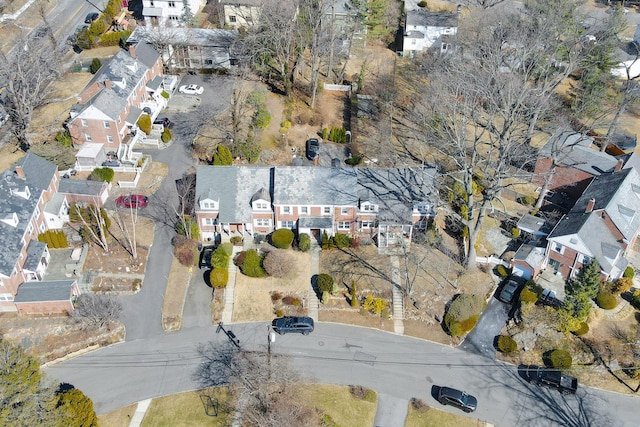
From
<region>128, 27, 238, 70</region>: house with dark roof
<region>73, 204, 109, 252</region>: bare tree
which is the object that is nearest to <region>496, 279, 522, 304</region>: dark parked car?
<region>73, 204, 109, 252</region>: bare tree

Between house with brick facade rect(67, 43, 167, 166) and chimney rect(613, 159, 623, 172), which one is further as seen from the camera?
house with brick facade rect(67, 43, 167, 166)

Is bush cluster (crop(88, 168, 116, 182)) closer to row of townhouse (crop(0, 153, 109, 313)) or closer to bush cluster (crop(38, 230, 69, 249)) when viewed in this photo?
row of townhouse (crop(0, 153, 109, 313))

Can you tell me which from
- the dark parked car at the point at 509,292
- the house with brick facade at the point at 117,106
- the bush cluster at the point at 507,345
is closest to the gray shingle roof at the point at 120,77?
the house with brick facade at the point at 117,106

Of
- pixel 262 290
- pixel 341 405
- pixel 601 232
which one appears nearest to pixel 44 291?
pixel 262 290

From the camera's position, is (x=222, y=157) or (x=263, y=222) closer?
(x=263, y=222)

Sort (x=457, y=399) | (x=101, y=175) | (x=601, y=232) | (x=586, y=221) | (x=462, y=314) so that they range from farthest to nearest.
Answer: (x=101, y=175), (x=601, y=232), (x=586, y=221), (x=462, y=314), (x=457, y=399)

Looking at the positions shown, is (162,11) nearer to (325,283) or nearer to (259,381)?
(325,283)
